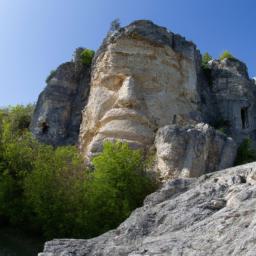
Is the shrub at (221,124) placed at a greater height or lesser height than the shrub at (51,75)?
lesser

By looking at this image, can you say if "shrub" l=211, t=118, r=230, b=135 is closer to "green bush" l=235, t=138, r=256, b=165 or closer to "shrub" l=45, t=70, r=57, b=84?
"green bush" l=235, t=138, r=256, b=165

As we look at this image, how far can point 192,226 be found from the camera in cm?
1062

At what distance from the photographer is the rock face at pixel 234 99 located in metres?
32.1

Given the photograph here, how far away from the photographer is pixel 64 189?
71.5ft

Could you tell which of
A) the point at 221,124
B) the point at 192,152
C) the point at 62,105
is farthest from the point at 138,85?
the point at 192,152

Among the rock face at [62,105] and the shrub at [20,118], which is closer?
the rock face at [62,105]

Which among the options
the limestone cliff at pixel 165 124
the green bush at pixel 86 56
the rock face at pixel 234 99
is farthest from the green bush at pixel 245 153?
the green bush at pixel 86 56

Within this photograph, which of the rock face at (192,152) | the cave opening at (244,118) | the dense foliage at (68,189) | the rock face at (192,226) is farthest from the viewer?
the cave opening at (244,118)

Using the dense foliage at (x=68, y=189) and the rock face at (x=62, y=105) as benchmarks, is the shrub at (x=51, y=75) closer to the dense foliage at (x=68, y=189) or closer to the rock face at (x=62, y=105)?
the rock face at (x=62, y=105)

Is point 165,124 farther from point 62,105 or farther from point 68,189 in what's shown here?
point 68,189

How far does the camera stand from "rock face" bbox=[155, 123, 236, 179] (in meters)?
22.1

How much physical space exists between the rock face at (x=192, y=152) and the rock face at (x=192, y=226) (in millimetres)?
8719

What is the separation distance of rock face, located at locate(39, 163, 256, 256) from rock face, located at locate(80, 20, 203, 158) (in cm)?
1395

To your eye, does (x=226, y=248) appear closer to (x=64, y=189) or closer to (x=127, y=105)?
(x=64, y=189)
